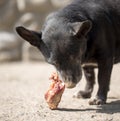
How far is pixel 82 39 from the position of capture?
174 inches

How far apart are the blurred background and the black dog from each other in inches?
199

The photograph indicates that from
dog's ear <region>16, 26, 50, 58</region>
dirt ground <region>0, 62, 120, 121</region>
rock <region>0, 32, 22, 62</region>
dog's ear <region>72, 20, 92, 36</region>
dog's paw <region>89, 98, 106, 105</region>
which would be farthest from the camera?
rock <region>0, 32, 22, 62</region>

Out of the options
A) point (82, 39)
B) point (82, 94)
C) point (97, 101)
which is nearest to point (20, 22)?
point (82, 94)

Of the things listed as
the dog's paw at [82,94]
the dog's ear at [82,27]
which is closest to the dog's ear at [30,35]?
the dog's ear at [82,27]

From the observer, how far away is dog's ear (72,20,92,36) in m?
4.27

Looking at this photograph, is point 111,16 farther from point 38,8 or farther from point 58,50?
point 38,8

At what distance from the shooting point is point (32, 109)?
446 cm

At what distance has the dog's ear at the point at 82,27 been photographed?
14.0 ft

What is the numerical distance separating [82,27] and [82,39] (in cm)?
15

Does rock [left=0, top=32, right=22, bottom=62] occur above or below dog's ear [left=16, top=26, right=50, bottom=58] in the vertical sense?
below

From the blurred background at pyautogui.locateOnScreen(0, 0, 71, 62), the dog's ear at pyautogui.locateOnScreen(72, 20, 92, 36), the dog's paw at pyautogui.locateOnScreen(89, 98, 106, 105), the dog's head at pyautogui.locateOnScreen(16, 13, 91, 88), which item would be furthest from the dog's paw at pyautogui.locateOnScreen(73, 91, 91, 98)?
the blurred background at pyautogui.locateOnScreen(0, 0, 71, 62)

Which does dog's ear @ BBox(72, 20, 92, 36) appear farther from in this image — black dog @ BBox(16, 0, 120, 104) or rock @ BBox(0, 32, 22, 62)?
rock @ BBox(0, 32, 22, 62)

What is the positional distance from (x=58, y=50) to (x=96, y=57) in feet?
1.72

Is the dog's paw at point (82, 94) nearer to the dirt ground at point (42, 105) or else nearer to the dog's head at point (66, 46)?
the dirt ground at point (42, 105)
